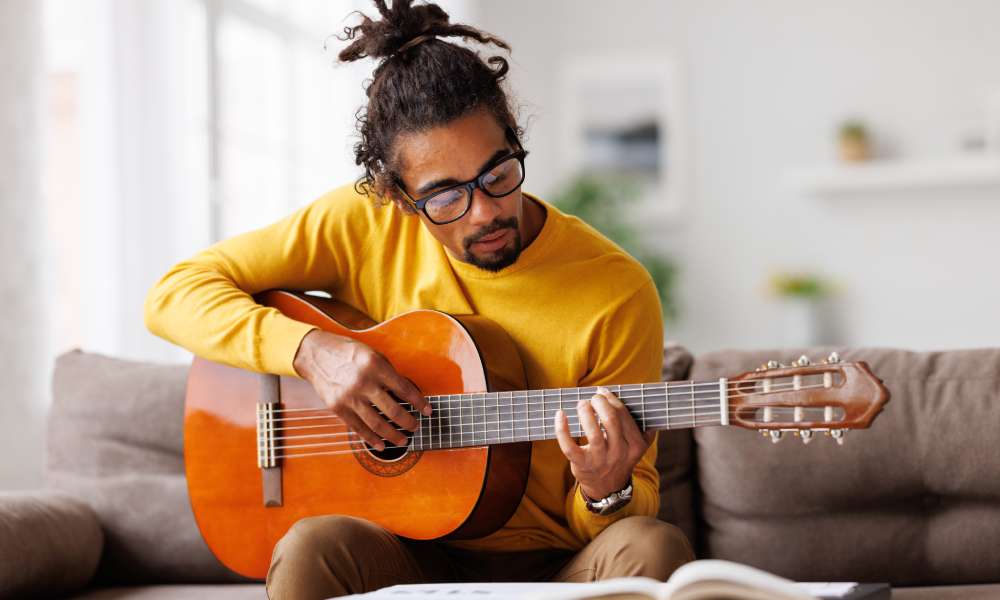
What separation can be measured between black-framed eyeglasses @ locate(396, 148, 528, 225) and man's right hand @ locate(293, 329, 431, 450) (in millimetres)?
233

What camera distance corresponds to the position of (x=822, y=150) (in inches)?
205

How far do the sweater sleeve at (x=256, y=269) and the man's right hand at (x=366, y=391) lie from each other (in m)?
0.18

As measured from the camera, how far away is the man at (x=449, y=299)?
1519mm

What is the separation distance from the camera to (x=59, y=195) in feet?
9.91

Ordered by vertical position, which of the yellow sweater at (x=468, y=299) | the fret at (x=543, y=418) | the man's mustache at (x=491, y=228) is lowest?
the fret at (x=543, y=418)

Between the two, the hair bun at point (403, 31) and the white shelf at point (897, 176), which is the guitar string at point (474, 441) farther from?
the white shelf at point (897, 176)

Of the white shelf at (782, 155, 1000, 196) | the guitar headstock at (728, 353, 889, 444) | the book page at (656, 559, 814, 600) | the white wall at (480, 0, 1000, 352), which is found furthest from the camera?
the white wall at (480, 0, 1000, 352)

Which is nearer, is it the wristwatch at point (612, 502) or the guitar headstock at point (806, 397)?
the guitar headstock at point (806, 397)

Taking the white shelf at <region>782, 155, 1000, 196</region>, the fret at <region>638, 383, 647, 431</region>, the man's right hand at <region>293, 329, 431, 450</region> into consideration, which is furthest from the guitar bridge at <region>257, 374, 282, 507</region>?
the white shelf at <region>782, 155, 1000, 196</region>

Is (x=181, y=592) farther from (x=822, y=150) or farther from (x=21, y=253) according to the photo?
(x=822, y=150)

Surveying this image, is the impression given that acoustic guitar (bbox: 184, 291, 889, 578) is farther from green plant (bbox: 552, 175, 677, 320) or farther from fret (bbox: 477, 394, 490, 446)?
green plant (bbox: 552, 175, 677, 320)

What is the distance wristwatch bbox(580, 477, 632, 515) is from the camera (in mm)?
1508

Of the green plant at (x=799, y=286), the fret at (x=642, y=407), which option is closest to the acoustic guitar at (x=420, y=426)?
the fret at (x=642, y=407)

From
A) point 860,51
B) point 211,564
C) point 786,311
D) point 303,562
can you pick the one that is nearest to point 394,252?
point 303,562
